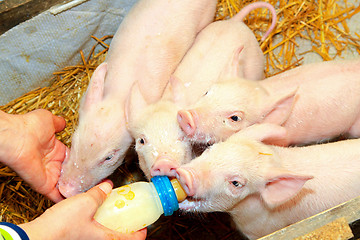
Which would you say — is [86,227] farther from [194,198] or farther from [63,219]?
[194,198]

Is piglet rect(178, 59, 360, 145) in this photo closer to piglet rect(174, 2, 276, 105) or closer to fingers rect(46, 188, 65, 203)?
piglet rect(174, 2, 276, 105)

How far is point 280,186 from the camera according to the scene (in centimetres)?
218

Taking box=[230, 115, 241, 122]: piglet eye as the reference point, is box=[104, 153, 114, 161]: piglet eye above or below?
below

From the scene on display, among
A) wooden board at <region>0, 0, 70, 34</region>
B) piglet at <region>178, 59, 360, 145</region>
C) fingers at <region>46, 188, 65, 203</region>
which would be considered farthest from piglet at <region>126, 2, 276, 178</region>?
wooden board at <region>0, 0, 70, 34</region>

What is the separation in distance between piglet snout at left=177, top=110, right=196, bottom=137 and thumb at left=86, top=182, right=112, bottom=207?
→ 1.89 ft

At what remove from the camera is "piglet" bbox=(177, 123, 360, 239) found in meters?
2.15

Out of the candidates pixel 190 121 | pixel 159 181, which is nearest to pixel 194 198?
pixel 159 181

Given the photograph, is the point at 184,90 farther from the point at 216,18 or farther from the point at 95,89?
the point at 216,18

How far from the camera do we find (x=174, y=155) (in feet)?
7.92

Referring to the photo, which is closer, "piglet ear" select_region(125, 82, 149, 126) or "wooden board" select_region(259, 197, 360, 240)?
"wooden board" select_region(259, 197, 360, 240)

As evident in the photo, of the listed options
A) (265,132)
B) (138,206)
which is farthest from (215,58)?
(138,206)

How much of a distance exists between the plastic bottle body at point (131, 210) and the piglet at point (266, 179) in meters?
0.19

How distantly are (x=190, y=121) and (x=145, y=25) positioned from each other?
1133 mm

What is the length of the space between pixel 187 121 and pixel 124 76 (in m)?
0.86
